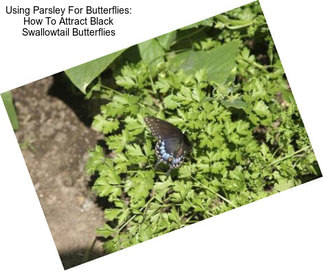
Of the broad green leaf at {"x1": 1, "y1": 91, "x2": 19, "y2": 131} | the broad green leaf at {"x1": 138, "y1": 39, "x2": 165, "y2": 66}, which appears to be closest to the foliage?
the broad green leaf at {"x1": 138, "y1": 39, "x2": 165, "y2": 66}

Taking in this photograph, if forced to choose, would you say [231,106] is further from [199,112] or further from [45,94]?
[45,94]

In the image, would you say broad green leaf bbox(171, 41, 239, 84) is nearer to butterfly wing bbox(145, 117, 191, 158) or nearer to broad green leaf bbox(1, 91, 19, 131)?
butterfly wing bbox(145, 117, 191, 158)

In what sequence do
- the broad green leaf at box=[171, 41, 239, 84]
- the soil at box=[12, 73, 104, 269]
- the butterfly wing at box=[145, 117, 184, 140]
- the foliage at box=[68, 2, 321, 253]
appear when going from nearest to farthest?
the butterfly wing at box=[145, 117, 184, 140], the foliage at box=[68, 2, 321, 253], the broad green leaf at box=[171, 41, 239, 84], the soil at box=[12, 73, 104, 269]

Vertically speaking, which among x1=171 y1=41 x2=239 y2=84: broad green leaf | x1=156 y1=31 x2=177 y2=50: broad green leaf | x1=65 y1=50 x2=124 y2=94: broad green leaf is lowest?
x1=171 y1=41 x2=239 y2=84: broad green leaf

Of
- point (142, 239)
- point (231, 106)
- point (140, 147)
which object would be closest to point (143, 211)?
point (142, 239)

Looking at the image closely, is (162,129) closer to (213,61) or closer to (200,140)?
(200,140)

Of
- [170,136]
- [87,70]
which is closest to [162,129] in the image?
[170,136]

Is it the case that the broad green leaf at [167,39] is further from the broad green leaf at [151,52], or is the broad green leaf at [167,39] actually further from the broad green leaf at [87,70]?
the broad green leaf at [87,70]

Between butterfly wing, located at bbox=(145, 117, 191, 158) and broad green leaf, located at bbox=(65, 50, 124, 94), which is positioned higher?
broad green leaf, located at bbox=(65, 50, 124, 94)
